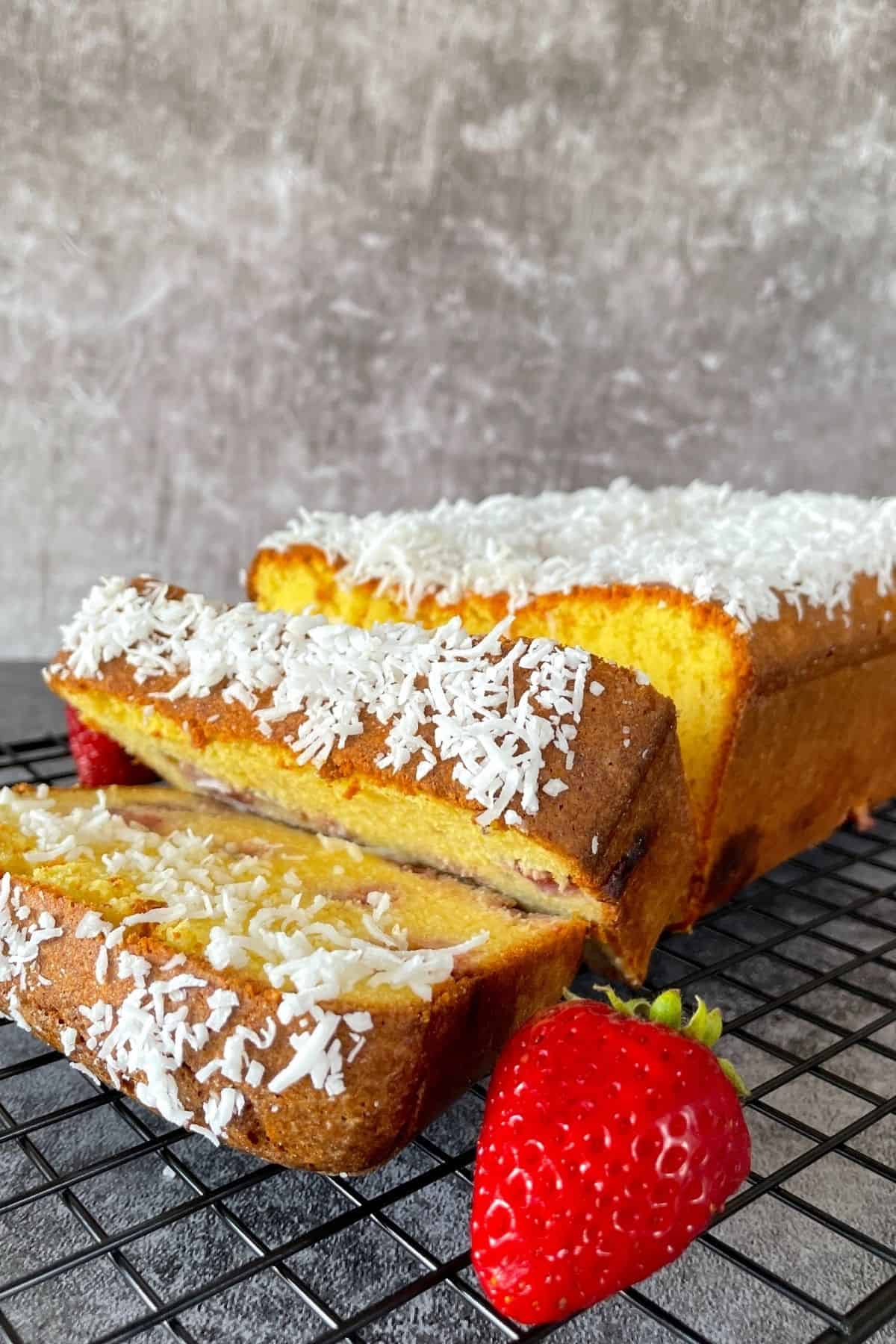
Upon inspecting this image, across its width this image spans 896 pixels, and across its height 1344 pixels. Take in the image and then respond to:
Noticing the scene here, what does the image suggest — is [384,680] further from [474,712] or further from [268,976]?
[268,976]

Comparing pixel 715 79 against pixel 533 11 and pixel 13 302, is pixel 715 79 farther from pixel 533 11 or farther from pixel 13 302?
pixel 13 302

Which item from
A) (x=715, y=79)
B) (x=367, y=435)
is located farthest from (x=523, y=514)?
(x=715, y=79)

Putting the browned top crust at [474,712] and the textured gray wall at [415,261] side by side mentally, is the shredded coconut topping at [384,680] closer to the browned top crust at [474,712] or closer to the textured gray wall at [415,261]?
the browned top crust at [474,712]

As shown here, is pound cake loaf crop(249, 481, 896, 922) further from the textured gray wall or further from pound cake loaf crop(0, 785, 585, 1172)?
the textured gray wall

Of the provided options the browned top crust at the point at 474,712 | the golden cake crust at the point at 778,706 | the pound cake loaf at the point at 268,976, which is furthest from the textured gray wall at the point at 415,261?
the pound cake loaf at the point at 268,976

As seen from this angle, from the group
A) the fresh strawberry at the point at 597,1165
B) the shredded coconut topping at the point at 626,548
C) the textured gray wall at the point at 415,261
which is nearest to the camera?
the fresh strawberry at the point at 597,1165

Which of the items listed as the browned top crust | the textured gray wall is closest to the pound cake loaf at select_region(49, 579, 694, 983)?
the browned top crust
